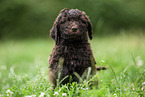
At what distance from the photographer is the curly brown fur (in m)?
3.53

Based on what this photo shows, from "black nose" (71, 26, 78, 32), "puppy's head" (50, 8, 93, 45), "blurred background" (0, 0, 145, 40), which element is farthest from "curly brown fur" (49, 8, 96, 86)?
"blurred background" (0, 0, 145, 40)

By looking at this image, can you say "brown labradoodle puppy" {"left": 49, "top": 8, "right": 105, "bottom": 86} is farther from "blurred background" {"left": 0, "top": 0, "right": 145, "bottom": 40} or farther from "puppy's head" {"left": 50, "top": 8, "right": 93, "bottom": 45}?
"blurred background" {"left": 0, "top": 0, "right": 145, "bottom": 40}

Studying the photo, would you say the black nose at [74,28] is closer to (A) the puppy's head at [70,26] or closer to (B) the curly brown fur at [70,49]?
(A) the puppy's head at [70,26]

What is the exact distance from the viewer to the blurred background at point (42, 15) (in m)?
15.5

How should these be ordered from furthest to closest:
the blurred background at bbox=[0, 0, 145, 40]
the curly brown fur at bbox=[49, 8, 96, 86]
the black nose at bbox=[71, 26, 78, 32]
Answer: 1. the blurred background at bbox=[0, 0, 145, 40]
2. the curly brown fur at bbox=[49, 8, 96, 86]
3. the black nose at bbox=[71, 26, 78, 32]

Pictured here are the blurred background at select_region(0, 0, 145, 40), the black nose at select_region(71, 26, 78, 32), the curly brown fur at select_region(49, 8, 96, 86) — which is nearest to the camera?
the black nose at select_region(71, 26, 78, 32)

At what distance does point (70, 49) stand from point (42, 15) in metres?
12.9

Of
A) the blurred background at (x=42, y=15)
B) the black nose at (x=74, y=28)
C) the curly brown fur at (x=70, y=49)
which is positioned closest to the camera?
the black nose at (x=74, y=28)

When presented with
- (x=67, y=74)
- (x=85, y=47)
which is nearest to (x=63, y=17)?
(x=85, y=47)

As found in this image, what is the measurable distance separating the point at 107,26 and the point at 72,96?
1321 cm

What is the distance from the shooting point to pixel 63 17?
11.8 ft

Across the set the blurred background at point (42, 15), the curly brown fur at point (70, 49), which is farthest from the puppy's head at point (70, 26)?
the blurred background at point (42, 15)

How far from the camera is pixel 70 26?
3412 millimetres

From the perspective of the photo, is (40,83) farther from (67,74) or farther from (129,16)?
(129,16)
